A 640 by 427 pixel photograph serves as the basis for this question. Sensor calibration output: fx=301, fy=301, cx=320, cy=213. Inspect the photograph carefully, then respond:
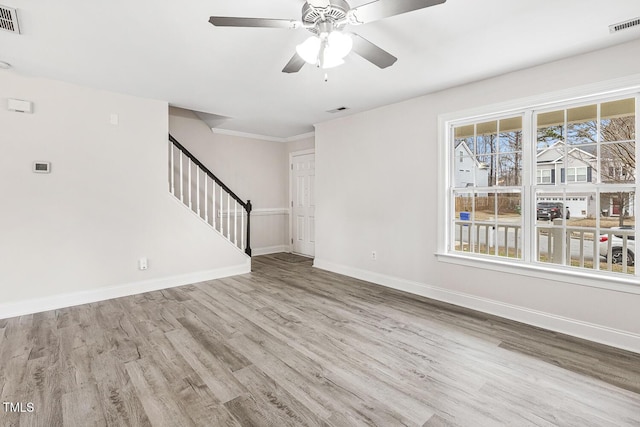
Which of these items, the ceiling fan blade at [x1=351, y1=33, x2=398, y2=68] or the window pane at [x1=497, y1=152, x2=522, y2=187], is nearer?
the ceiling fan blade at [x1=351, y1=33, x2=398, y2=68]

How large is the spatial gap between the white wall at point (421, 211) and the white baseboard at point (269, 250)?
1667mm

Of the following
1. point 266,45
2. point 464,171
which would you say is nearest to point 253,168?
point 266,45

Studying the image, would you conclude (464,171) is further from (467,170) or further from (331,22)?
(331,22)

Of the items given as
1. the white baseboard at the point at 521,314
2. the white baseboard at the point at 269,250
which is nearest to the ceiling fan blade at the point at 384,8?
the white baseboard at the point at 521,314

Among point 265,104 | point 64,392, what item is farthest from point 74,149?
point 64,392

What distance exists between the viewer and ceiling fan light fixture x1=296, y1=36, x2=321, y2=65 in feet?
6.32

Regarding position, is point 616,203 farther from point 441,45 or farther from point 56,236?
point 56,236

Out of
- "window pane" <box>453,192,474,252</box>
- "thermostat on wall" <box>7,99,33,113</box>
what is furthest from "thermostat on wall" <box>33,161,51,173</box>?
"window pane" <box>453,192,474,252</box>

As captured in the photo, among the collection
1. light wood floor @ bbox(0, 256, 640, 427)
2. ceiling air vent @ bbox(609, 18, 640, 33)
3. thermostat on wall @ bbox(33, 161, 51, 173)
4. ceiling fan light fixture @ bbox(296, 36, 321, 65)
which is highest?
ceiling air vent @ bbox(609, 18, 640, 33)

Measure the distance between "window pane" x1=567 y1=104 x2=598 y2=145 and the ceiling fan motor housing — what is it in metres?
2.50

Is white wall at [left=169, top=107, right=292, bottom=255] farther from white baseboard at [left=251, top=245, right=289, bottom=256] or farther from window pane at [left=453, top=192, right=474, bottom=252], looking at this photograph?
window pane at [left=453, top=192, right=474, bottom=252]

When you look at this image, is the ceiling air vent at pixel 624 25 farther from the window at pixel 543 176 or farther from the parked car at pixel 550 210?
the parked car at pixel 550 210

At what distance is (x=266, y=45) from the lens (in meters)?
2.51

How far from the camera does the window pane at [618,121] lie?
103 inches
